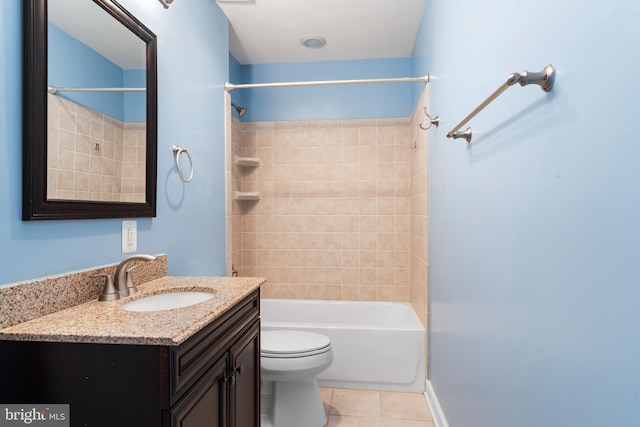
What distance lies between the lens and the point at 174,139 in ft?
5.96

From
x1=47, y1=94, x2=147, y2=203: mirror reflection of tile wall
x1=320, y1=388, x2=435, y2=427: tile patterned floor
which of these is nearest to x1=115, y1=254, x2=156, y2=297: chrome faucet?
x1=47, y1=94, x2=147, y2=203: mirror reflection of tile wall

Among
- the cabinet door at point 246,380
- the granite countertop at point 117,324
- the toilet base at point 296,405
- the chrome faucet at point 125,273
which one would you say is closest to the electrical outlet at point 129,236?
the chrome faucet at point 125,273

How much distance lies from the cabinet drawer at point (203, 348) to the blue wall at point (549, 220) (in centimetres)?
86

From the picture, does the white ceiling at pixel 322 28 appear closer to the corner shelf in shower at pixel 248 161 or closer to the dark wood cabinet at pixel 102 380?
the corner shelf in shower at pixel 248 161

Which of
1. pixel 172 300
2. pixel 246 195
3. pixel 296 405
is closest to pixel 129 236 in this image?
pixel 172 300

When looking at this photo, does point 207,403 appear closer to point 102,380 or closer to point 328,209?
point 102,380

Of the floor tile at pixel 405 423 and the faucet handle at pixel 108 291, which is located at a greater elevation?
the faucet handle at pixel 108 291

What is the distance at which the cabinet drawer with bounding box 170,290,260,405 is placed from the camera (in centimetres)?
92

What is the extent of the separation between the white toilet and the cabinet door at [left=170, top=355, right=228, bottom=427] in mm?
704

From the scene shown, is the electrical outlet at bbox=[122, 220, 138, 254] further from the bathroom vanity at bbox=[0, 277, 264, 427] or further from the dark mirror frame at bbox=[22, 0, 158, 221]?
the bathroom vanity at bbox=[0, 277, 264, 427]

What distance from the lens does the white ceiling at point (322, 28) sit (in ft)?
7.88

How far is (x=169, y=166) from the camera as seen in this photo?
177cm

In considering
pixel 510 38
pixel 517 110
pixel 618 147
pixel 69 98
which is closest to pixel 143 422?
pixel 69 98

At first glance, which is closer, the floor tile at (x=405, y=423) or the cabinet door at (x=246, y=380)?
the cabinet door at (x=246, y=380)
